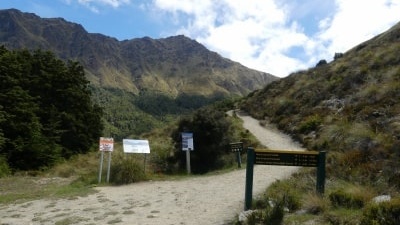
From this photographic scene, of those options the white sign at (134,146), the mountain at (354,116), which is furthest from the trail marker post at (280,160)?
the white sign at (134,146)

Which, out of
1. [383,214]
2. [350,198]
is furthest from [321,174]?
[383,214]

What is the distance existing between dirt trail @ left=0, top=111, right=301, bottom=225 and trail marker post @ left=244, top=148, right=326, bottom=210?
77 cm

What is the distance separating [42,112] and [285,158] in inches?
901

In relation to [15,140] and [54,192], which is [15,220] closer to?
[54,192]

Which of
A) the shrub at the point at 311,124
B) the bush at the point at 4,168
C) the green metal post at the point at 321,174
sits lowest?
the bush at the point at 4,168

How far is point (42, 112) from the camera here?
28641 millimetres

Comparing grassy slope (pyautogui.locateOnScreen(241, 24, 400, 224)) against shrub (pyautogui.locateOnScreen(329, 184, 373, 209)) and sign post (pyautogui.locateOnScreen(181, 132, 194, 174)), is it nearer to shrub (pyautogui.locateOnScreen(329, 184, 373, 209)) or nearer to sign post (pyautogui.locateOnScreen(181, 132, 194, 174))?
shrub (pyautogui.locateOnScreen(329, 184, 373, 209))

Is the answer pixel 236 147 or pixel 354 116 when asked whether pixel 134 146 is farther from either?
pixel 354 116

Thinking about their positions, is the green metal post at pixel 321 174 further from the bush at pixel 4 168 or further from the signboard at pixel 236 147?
the bush at pixel 4 168

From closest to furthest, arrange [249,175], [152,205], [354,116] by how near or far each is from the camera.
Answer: [249,175] < [152,205] < [354,116]

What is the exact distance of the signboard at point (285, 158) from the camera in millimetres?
9492

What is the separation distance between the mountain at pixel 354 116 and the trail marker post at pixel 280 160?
150 cm

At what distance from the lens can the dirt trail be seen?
31.1 ft

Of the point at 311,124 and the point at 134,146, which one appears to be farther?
the point at 311,124
